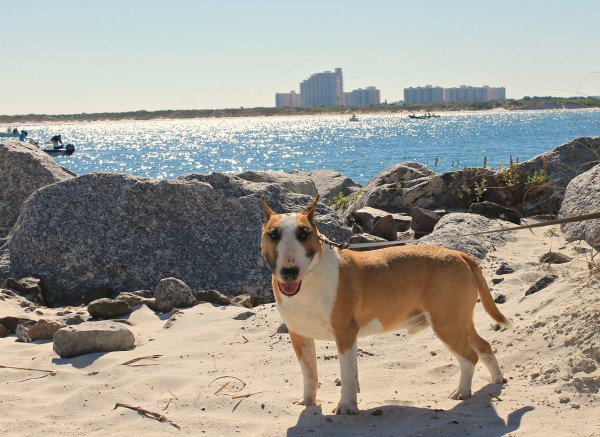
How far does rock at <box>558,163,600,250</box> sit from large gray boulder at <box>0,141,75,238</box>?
7.38 meters

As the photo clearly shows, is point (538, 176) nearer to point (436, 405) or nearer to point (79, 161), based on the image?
point (436, 405)

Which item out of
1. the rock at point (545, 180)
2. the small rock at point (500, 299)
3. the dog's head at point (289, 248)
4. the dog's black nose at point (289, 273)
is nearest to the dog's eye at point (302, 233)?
the dog's head at point (289, 248)

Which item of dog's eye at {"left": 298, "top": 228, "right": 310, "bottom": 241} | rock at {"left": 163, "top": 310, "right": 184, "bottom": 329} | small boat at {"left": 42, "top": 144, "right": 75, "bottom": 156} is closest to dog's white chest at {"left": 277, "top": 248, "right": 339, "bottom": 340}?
dog's eye at {"left": 298, "top": 228, "right": 310, "bottom": 241}

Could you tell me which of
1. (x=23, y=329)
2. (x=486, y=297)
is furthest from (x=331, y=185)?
(x=486, y=297)

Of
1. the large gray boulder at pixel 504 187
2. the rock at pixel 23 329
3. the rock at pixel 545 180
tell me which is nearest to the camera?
the rock at pixel 23 329

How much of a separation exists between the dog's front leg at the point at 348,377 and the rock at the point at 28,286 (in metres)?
4.94

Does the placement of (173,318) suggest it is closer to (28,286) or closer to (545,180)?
(28,286)

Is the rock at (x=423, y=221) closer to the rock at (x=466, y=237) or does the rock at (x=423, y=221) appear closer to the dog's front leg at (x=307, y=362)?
the rock at (x=466, y=237)

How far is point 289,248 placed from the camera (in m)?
4.72

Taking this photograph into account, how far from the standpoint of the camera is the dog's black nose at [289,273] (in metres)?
4.68

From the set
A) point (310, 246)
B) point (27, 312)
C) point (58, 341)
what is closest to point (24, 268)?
point (27, 312)

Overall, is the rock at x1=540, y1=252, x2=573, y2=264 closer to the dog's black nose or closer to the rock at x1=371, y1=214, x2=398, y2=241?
the rock at x1=371, y1=214, x2=398, y2=241

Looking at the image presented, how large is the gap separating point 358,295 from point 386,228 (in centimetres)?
533

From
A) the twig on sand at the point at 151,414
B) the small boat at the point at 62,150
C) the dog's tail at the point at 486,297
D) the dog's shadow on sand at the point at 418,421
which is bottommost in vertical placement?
the small boat at the point at 62,150
